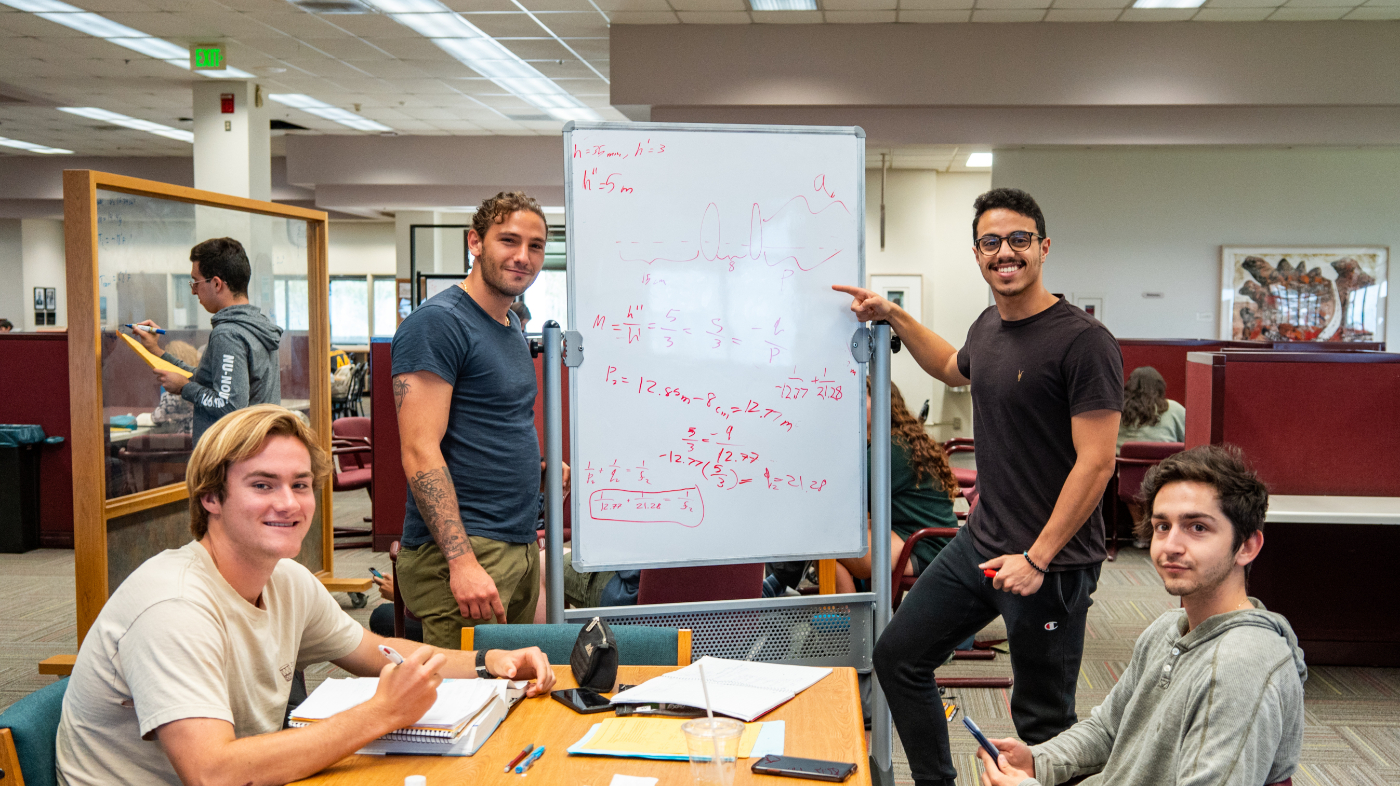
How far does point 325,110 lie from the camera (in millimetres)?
9891

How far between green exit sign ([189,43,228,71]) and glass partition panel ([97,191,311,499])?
11.6ft

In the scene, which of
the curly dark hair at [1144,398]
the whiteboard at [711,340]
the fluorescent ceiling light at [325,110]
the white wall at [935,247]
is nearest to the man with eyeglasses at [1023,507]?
the whiteboard at [711,340]

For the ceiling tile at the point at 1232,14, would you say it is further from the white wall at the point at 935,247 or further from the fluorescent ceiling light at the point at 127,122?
the fluorescent ceiling light at the point at 127,122

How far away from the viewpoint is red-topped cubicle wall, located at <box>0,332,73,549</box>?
579 cm

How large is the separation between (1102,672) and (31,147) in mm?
13329

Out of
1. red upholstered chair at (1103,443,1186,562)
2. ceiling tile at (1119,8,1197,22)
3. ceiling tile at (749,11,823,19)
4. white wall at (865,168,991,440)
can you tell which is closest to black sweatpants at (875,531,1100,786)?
red upholstered chair at (1103,443,1186,562)

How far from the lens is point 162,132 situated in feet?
35.5

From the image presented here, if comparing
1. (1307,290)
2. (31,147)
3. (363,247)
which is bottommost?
(1307,290)

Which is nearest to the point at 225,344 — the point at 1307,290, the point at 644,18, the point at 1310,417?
the point at 1310,417

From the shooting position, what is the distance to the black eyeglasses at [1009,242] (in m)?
2.13

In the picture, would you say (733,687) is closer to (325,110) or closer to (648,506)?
(648,506)

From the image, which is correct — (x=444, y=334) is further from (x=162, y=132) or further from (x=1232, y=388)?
(x=162, y=132)

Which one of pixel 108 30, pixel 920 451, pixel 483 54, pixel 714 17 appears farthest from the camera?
pixel 483 54

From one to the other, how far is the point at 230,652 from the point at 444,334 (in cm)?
87
